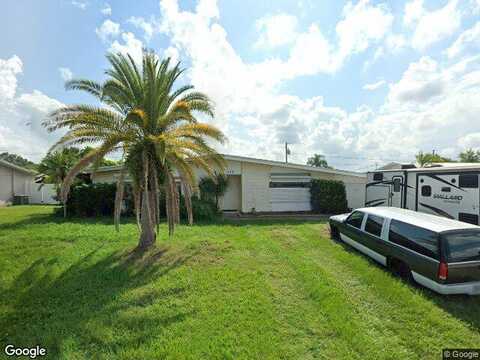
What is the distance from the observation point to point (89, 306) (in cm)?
413

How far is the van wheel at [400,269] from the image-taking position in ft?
16.6

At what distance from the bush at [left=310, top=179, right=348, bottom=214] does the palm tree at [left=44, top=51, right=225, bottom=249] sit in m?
9.25

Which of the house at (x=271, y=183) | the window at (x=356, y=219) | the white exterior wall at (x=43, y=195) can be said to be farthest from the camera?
the white exterior wall at (x=43, y=195)

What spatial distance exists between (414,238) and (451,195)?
5163 millimetres

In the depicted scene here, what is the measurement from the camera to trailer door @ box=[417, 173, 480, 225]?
7.62 meters

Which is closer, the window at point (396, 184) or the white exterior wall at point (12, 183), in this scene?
the window at point (396, 184)

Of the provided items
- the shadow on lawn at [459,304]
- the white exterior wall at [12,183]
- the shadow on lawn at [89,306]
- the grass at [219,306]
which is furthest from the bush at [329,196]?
the white exterior wall at [12,183]

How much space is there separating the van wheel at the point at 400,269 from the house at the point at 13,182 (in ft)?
100

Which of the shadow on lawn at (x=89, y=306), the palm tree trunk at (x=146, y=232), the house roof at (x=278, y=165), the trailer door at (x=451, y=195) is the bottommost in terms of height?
the shadow on lawn at (x=89, y=306)

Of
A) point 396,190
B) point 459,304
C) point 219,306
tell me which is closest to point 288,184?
point 396,190

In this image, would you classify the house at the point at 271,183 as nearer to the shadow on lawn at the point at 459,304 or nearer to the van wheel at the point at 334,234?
the van wheel at the point at 334,234

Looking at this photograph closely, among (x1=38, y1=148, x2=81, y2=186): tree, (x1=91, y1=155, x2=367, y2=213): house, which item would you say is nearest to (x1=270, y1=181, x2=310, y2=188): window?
(x1=91, y1=155, x2=367, y2=213): house

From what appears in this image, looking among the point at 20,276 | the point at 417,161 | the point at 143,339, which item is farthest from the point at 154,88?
the point at 417,161

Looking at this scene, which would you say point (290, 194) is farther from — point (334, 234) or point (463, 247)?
point (463, 247)
